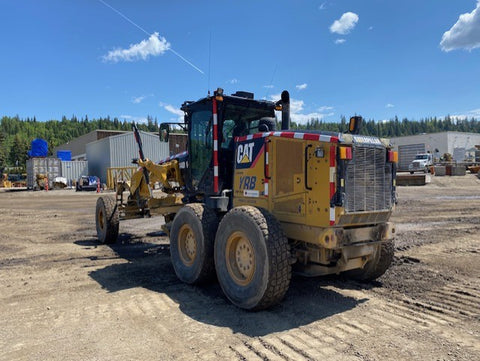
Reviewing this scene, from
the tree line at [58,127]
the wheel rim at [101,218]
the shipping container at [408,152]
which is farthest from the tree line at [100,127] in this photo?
the wheel rim at [101,218]

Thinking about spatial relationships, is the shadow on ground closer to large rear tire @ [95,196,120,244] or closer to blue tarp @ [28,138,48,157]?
large rear tire @ [95,196,120,244]

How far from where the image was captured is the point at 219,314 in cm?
456

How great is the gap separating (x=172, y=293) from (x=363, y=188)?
299 centimetres

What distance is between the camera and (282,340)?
149 inches

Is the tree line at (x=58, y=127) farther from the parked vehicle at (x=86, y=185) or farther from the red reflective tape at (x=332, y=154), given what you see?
the red reflective tape at (x=332, y=154)

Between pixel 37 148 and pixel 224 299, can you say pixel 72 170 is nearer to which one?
pixel 37 148

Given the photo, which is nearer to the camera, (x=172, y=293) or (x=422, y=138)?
(x=172, y=293)

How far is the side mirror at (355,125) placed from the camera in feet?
16.5

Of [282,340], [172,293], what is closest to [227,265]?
[172,293]

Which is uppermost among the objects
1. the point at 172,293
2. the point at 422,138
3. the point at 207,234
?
the point at 422,138

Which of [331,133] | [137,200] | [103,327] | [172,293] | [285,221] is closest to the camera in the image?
[103,327]

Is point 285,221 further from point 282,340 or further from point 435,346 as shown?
point 435,346

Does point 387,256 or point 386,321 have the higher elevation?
point 387,256

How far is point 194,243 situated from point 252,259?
1489 mm
